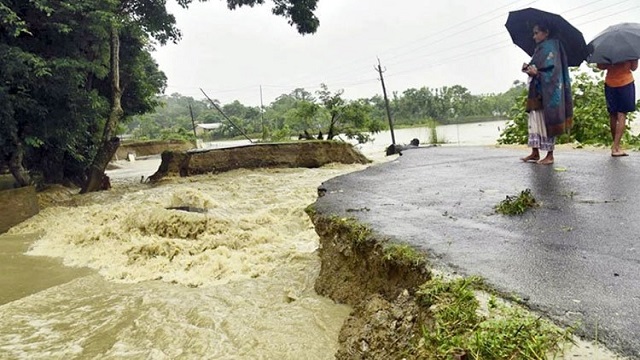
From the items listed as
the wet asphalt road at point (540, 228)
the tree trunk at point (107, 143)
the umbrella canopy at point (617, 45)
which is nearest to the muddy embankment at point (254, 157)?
the tree trunk at point (107, 143)

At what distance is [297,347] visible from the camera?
2.79 m

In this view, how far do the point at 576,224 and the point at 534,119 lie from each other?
127 inches

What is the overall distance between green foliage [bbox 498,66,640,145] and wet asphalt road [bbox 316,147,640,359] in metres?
5.34

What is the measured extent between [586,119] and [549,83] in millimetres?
6522

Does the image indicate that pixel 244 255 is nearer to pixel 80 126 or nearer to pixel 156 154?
pixel 80 126

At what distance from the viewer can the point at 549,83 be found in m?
5.41

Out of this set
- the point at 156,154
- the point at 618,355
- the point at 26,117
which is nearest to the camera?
the point at 618,355

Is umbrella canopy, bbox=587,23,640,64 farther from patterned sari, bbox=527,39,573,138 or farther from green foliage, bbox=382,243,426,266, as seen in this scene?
green foliage, bbox=382,243,426,266

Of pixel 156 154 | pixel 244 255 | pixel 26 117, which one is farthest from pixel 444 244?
pixel 156 154

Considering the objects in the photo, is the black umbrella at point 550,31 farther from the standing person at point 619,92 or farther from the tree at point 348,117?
the tree at point 348,117

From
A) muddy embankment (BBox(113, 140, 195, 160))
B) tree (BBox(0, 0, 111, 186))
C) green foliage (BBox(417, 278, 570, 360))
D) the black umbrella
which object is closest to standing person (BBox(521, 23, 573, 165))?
the black umbrella

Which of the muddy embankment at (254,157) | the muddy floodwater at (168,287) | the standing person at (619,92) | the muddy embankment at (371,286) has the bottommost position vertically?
the muddy floodwater at (168,287)

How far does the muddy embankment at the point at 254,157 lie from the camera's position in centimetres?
1360

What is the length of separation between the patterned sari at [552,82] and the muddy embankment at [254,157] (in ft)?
32.2
